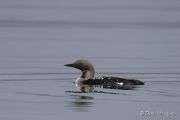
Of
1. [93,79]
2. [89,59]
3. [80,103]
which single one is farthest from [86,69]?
[89,59]

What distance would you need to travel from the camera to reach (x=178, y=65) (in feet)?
83.9

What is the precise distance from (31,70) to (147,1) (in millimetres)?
48889

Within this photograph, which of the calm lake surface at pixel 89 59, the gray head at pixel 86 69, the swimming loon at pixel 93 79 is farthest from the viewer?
the gray head at pixel 86 69

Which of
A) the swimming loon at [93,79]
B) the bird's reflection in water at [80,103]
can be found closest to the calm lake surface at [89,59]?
the bird's reflection in water at [80,103]

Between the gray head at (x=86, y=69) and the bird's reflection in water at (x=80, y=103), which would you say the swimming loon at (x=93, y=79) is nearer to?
the gray head at (x=86, y=69)

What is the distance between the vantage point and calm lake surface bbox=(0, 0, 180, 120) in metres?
18.1

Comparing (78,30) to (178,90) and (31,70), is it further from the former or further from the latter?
(178,90)

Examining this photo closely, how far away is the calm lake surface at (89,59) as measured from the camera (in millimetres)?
18078

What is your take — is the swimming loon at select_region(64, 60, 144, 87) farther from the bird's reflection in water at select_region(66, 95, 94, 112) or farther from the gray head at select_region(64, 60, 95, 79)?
the bird's reflection in water at select_region(66, 95, 94, 112)

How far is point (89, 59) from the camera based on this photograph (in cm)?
2841

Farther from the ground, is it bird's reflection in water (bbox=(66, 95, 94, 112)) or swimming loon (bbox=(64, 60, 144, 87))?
swimming loon (bbox=(64, 60, 144, 87))

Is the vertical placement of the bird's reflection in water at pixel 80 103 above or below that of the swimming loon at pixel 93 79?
below

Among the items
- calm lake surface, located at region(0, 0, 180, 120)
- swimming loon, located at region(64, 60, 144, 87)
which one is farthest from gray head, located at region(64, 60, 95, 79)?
calm lake surface, located at region(0, 0, 180, 120)

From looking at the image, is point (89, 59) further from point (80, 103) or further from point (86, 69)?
point (80, 103)
